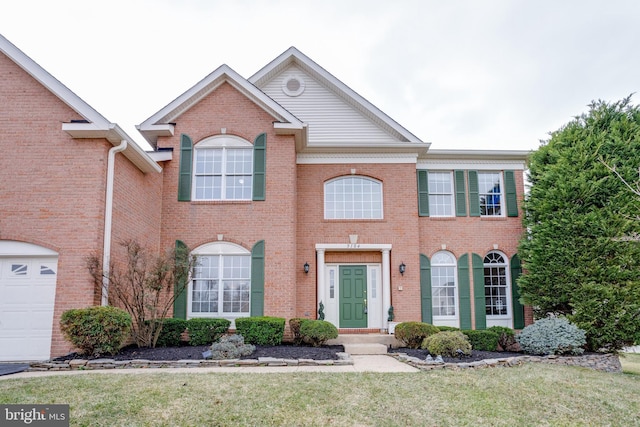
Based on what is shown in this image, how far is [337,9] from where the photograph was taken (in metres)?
13.4

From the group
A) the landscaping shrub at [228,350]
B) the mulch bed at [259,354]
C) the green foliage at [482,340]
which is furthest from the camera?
the green foliage at [482,340]

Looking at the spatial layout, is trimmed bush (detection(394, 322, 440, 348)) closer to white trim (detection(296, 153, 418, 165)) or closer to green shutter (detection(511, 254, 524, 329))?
green shutter (detection(511, 254, 524, 329))

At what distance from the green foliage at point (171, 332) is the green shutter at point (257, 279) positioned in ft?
6.28

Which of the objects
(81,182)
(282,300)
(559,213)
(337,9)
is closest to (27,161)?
(81,182)

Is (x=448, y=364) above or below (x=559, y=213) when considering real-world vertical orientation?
below

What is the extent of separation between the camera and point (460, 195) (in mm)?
14445

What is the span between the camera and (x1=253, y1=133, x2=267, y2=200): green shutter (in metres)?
12.6

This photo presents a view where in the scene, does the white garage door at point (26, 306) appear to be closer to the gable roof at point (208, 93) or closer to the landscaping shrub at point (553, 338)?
the gable roof at point (208, 93)

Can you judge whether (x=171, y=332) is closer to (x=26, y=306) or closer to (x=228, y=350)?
(x=228, y=350)

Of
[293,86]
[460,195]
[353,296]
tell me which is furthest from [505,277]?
[293,86]

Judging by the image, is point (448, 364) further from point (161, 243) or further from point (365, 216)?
point (161, 243)

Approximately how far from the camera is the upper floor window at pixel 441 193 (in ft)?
47.8

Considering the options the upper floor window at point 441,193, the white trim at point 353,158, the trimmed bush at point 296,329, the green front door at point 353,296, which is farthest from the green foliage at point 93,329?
the upper floor window at point 441,193

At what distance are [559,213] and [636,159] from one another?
7.80ft
